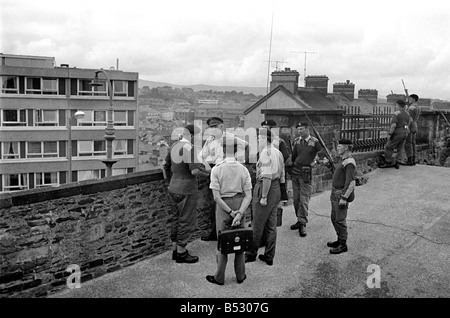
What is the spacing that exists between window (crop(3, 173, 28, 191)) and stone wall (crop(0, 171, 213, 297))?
4498cm

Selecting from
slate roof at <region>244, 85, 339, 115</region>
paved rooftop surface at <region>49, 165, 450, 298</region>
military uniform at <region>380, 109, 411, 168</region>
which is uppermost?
slate roof at <region>244, 85, 339, 115</region>

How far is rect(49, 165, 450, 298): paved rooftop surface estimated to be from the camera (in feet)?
17.5

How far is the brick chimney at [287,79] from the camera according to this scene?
32281 mm

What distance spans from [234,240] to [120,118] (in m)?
47.7

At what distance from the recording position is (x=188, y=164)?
6.01m

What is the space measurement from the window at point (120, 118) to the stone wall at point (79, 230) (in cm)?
4585

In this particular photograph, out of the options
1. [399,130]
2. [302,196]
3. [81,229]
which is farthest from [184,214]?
[399,130]

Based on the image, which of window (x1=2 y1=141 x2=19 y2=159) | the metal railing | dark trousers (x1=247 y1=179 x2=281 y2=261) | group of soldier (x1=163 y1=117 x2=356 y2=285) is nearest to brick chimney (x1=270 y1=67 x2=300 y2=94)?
the metal railing

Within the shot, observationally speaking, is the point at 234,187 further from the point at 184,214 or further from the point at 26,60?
the point at 26,60

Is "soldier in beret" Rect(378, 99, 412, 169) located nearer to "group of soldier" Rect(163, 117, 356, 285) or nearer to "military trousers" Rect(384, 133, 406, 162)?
"military trousers" Rect(384, 133, 406, 162)

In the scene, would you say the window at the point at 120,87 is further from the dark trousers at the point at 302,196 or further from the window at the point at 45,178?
the dark trousers at the point at 302,196

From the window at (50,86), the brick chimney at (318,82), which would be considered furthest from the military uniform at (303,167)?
the window at (50,86)

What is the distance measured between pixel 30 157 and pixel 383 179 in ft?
143

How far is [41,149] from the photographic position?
4775 centimetres
